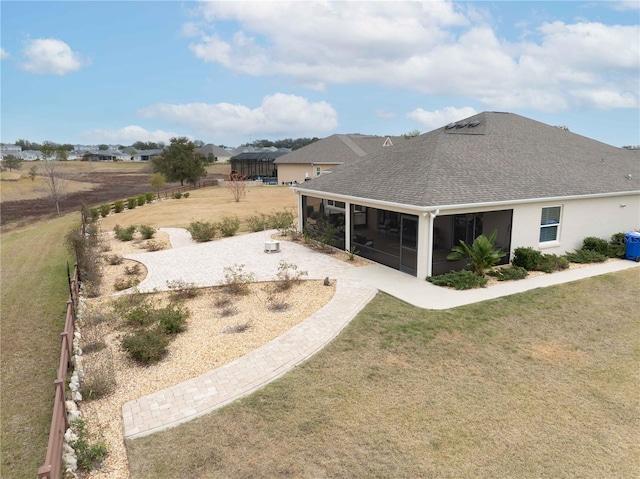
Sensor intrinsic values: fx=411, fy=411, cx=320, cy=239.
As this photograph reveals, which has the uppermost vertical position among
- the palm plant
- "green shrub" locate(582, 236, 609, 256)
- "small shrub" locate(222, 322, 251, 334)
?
the palm plant

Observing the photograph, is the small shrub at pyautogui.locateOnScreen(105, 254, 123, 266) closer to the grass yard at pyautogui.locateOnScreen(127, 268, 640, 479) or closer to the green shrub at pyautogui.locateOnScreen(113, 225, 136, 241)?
the green shrub at pyautogui.locateOnScreen(113, 225, 136, 241)

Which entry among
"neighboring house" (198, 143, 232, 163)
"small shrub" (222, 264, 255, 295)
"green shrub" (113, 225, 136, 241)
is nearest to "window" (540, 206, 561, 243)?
"small shrub" (222, 264, 255, 295)

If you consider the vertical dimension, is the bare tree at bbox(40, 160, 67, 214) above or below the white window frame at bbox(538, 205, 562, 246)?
above

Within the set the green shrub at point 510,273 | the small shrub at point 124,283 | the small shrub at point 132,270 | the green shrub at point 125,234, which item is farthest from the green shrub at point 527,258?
the green shrub at point 125,234

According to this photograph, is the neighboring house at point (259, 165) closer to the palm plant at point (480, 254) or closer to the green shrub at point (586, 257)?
the green shrub at point (586, 257)

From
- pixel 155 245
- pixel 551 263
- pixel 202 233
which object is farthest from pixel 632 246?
pixel 155 245

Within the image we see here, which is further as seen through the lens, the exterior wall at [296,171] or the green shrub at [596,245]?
the exterior wall at [296,171]

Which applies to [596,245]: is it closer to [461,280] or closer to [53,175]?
[461,280]
